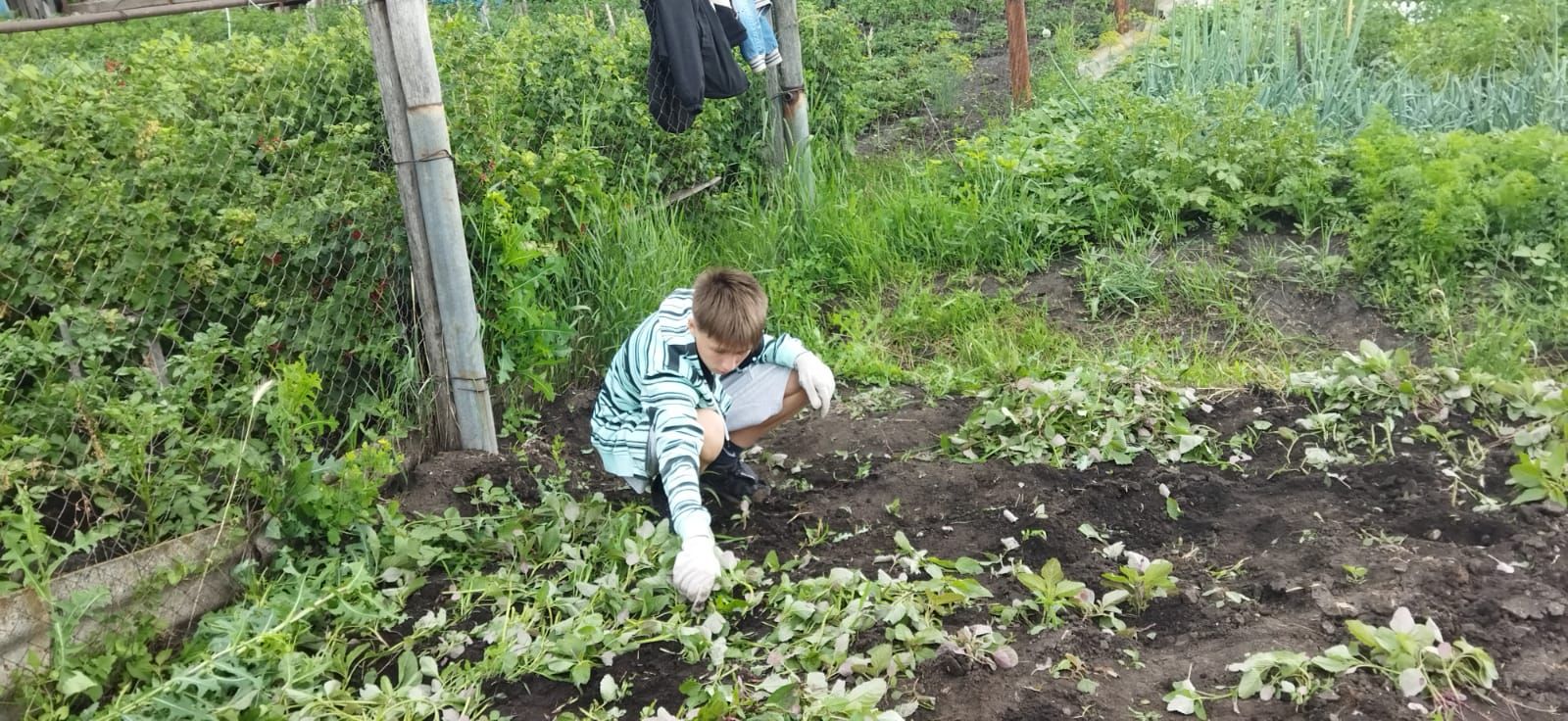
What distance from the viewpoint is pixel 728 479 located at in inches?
140

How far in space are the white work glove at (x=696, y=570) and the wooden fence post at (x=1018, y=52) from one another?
4996mm

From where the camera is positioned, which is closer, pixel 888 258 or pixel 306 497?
pixel 306 497

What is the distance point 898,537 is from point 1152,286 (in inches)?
97.9

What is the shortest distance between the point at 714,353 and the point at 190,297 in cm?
159

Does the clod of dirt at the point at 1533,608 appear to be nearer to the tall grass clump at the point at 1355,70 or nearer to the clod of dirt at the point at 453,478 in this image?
the clod of dirt at the point at 453,478

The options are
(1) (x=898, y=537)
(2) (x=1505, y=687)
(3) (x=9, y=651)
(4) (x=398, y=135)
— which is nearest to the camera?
(2) (x=1505, y=687)

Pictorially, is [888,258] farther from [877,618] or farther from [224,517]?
[224,517]

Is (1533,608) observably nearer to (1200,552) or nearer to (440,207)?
(1200,552)

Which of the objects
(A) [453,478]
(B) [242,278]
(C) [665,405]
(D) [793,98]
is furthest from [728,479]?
(D) [793,98]

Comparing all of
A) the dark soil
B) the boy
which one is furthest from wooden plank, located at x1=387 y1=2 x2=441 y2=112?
the dark soil

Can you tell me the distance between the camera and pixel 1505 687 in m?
2.34

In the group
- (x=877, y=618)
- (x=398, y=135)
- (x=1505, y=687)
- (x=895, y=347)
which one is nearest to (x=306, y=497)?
(x=398, y=135)

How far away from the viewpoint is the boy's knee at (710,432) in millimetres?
3260

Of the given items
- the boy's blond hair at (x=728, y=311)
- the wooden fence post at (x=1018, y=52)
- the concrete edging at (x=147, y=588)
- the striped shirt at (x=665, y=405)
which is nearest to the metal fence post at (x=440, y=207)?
the striped shirt at (x=665, y=405)
